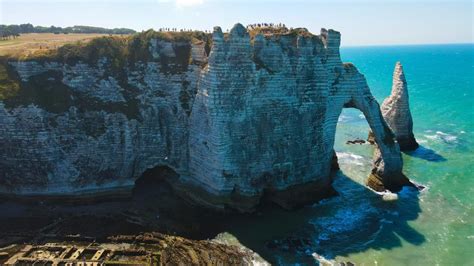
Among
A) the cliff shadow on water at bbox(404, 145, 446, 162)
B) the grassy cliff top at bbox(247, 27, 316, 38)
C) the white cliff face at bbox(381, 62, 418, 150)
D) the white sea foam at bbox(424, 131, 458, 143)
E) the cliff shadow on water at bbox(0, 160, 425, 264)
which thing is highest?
the grassy cliff top at bbox(247, 27, 316, 38)

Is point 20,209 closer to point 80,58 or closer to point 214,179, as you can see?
point 80,58

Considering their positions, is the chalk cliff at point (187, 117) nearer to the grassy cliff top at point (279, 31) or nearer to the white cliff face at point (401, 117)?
the grassy cliff top at point (279, 31)

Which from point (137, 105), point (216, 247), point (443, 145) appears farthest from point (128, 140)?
point (443, 145)

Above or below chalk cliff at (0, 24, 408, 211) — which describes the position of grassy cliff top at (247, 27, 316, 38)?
above

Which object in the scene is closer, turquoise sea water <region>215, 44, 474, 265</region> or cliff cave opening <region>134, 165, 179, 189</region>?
turquoise sea water <region>215, 44, 474, 265</region>

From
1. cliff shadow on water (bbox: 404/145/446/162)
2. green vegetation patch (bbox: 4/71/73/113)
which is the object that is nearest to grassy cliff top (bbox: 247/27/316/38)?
green vegetation patch (bbox: 4/71/73/113)

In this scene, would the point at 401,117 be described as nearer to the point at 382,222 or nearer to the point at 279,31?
the point at 382,222

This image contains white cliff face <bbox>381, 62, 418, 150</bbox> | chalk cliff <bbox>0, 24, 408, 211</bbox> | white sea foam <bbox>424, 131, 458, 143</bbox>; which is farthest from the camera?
white sea foam <bbox>424, 131, 458, 143</bbox>

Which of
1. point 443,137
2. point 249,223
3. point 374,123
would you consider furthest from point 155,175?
point 443,137

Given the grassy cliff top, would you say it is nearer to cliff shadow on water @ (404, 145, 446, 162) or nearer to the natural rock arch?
the natural rock arch

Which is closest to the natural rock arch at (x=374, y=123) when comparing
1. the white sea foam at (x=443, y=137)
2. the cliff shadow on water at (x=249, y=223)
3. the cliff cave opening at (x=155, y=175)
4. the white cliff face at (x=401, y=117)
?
the cliff shadow on water at (x=249, y=223)
